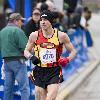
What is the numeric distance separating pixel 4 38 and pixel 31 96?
5.55ft

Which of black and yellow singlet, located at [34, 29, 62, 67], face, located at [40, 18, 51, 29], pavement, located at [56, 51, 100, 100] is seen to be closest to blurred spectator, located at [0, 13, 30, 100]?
black and yellow singlet, located at [34, 29, 62, 67]

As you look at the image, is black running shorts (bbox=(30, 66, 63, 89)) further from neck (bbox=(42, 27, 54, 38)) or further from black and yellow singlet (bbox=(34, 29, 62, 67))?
neck (bbox=(42, 27, 54, 38))

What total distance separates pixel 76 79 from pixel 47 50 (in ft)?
21.9

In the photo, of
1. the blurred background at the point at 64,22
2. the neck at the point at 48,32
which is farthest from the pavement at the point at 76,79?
the neck at the point at 48,32

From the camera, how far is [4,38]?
30.3 feet

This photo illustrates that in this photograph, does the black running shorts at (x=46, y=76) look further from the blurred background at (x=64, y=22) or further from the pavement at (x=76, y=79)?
the pavement at (x=76, y=79)

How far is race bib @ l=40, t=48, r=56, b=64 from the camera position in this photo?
825 centimetres

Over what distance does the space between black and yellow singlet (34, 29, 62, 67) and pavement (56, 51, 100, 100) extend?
330 cm

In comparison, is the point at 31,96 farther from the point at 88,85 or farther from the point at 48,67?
the point at 88,85

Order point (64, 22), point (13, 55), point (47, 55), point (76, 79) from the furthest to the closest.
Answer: point (64, 22)
point (76, 79)
point (13, 55)
point (47, 55)

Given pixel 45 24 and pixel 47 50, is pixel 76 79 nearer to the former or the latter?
pixel 47 50

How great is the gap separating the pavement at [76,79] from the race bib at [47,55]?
3.32 m

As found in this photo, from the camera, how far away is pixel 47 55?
8.24 metres

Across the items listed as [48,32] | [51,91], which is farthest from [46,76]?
[48,32]
